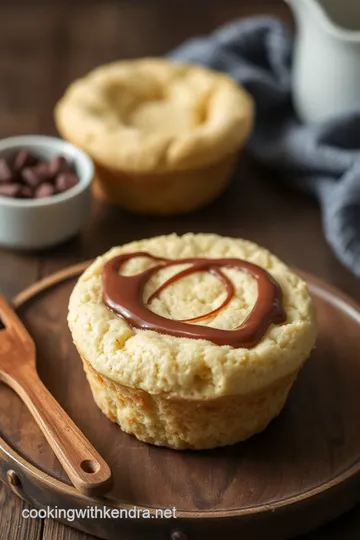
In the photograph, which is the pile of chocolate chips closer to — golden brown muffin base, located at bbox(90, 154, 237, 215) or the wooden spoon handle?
golden brown muffin base, located at bbox(90, 154, 237, 215)

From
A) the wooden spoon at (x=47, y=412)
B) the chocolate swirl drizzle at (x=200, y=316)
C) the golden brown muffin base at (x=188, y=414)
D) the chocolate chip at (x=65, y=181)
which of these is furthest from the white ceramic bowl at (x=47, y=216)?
the golden brown muffin base at (x=188, y=414)

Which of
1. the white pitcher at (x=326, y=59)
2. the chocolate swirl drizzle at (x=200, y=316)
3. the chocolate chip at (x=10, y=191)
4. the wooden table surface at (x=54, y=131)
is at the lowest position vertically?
the wooden table surface at (x=54, y=131)

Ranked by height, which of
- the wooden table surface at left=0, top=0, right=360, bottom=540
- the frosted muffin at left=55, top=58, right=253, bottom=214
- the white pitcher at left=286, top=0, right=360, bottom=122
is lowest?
the wooden table surface at left=0, top=0, right=360, bottom=540

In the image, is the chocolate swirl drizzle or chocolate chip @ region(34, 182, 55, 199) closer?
the chocolate swirl drizzle

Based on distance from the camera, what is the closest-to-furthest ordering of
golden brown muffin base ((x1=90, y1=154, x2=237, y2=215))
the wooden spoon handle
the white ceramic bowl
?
the wooden spoon handle, the white ceramic bowl, golden brown muffin base ((x1=90, y1=154, x2=237, y2=215))

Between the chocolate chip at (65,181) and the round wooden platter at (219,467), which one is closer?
the round wooden platter at (219,467)

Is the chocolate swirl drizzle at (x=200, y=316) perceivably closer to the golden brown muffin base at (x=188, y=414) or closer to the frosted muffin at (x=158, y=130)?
the golden brown muffin base at (x=188, y=414)

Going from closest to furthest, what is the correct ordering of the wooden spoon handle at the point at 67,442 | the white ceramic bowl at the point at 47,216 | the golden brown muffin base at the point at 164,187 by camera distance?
the wooden spoon handle at the point at 67,442, the white ceramic bowl at the point at 47,216, the golden brown muffin base at the point at 164,187


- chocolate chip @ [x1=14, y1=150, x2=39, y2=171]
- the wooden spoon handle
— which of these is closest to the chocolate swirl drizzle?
the wooden spoon handle

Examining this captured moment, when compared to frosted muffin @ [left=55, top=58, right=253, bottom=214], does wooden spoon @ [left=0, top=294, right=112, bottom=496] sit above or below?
below
